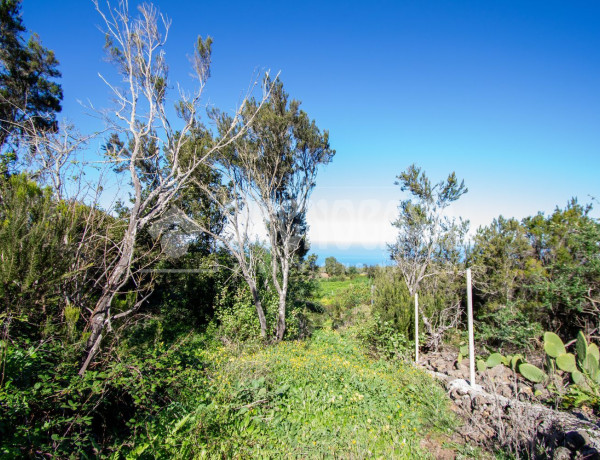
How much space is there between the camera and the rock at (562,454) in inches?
100

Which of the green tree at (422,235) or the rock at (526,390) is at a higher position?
the green tree at (422,235)

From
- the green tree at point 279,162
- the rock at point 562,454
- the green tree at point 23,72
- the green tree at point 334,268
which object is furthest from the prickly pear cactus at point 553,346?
the green tree at point 334,268

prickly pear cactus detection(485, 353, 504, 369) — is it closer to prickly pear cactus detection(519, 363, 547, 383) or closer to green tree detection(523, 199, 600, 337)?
A: prickly pear cactus detection(519, 363, 547, 383)

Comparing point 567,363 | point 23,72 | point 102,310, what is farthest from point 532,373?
point 23,72

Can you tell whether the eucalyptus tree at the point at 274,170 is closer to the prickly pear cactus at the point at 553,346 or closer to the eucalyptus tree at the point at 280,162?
the eucalyptus tree at the point at 280,162

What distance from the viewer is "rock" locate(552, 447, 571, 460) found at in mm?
2548

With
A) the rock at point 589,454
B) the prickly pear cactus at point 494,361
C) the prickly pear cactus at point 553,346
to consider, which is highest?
the prickly pear cactus at point 553,346

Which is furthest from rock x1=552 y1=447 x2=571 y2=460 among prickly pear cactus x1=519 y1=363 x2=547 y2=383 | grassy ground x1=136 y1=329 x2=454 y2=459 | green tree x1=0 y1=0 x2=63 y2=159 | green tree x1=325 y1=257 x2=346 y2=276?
green tree x1=325 y1=257 x2=346 y2=276

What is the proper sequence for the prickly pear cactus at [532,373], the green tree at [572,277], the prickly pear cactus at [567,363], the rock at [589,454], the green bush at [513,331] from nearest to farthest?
the rock at [589,454], the prickly pear cactus at [567,363], the prickly pear cactus at [532,373], the green tree at [572,277], the green bush at [513,331]

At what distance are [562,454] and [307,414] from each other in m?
2.64

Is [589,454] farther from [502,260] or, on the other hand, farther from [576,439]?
[502,260]

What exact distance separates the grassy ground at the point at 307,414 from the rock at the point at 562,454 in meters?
1.18

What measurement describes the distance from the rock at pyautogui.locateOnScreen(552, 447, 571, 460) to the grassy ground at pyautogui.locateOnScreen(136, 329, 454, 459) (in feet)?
3.87

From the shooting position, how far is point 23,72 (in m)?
8.63
